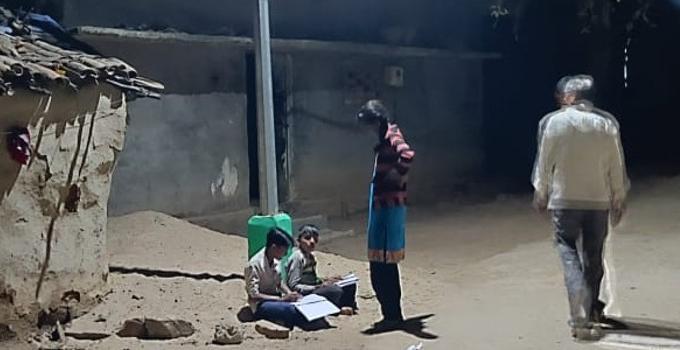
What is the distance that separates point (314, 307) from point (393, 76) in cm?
869

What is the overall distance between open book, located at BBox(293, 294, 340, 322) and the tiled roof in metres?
2.21

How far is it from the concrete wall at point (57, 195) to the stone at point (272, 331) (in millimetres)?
1549

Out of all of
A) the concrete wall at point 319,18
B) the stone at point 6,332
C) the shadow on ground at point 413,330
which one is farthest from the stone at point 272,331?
the concrete wall at point 319,18

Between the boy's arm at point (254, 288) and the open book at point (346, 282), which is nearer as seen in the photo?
the boy's arm at point (254, 288)

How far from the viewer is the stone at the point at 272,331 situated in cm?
639

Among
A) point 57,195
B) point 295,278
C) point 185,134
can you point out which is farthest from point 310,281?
point 185,134

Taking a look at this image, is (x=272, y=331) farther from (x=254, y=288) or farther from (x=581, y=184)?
(x=581, y=184)

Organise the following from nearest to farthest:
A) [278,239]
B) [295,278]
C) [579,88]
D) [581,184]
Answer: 1. [581,184]
2. [579,88]
3. [278,239]
4. [295,278]

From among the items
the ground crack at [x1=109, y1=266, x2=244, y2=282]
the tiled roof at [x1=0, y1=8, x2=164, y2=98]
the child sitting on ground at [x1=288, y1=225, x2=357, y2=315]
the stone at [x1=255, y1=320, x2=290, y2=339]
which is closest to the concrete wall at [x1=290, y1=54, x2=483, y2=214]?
the ground crack at [x1=109, y1=266, x2=244, y2=282]

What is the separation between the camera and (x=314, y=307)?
22.0ft

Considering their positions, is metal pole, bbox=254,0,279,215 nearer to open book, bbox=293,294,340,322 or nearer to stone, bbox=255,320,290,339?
open book, bbox=293,294,340,322

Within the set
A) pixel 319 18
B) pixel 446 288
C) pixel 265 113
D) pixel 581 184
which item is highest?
pixel 319 18

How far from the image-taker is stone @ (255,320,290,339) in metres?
6.39

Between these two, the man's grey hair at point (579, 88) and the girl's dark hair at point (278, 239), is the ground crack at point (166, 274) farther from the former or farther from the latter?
the man's grey hair at point (579, 88)
